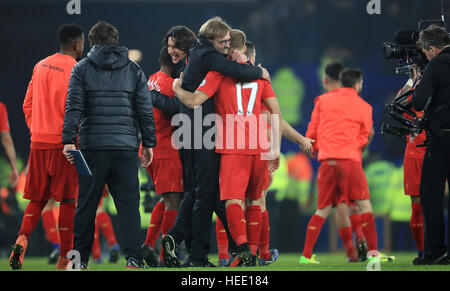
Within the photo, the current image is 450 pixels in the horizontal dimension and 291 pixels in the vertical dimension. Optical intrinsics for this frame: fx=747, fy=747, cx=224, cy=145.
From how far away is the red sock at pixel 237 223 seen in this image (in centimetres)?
561

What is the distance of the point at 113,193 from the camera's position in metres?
5.77

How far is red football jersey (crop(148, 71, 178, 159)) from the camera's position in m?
6.61

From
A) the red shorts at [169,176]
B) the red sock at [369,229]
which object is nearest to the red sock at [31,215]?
the red shorts at [169,176]

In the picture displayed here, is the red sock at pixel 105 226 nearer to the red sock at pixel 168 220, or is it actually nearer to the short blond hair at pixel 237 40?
the red sock at pixel 168 220

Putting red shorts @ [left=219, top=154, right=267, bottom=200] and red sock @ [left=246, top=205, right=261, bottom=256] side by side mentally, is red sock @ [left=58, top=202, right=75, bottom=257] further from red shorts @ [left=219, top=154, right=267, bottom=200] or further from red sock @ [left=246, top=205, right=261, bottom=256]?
red sock @ [left=246, top=205, right=261, bottom=256]

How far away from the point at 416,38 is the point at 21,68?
693 cm

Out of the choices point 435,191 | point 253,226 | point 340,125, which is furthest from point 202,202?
point 340,125

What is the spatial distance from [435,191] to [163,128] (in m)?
2.40

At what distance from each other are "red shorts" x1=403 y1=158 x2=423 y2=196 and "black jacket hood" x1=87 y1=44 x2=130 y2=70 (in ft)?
9.89

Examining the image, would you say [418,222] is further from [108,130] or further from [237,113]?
[108,130]

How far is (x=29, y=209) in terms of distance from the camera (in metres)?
6.30
